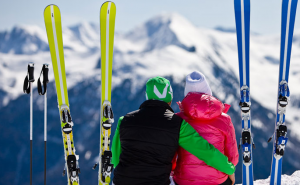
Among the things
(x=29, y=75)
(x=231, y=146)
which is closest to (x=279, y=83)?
(x=231, y=146)

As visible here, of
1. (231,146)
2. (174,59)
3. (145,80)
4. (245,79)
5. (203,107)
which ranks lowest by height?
(231,146)

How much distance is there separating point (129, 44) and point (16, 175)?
31.6m

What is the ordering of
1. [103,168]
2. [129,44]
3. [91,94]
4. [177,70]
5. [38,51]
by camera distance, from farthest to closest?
[38,51], [129,44], [91,94], [177,70], [103,168]

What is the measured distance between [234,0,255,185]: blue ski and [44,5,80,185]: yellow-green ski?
1667 mm

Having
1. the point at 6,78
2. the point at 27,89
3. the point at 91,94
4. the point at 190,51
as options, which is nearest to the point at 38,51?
the point at 6,78

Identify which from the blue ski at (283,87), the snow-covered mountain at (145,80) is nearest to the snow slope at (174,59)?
the snow-covered mountain at (145,80)

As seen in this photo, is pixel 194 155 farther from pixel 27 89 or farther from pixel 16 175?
pixel 16 175

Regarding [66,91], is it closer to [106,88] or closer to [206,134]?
[106,88]

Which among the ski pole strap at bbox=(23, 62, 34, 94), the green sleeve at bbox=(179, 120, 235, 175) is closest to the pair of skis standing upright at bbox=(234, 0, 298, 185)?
the green sleeve at bbox=(179, 120, 235, 175)

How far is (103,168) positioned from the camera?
9.73 ft

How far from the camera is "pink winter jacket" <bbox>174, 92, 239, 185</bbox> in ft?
6.32

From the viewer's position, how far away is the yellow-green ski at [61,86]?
2.95 metres

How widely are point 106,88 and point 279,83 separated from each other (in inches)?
70.3

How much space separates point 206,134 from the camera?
6.45 feet
